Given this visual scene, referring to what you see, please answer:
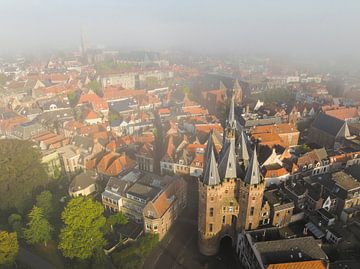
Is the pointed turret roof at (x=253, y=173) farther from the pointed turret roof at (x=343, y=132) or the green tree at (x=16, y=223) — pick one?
the pointed turret roof at (x=343, y=132)

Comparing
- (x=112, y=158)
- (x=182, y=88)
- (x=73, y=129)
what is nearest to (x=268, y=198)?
(x=112, y=158)

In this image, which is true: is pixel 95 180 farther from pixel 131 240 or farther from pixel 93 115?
pixel 93 115

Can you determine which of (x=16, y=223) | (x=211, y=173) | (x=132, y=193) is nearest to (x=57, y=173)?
(x=16, y=223)

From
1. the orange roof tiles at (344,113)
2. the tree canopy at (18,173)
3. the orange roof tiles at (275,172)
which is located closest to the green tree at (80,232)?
the tree canopy at (18,173)

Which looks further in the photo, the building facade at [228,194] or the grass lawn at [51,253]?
the grass lawn at [51,253]

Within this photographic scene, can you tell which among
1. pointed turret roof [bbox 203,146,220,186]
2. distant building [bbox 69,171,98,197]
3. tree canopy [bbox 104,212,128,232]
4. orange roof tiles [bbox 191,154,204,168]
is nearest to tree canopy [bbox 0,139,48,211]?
distant building [bbox 69,171,98,197]

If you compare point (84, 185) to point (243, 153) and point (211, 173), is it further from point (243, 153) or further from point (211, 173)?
point (243, 153)
